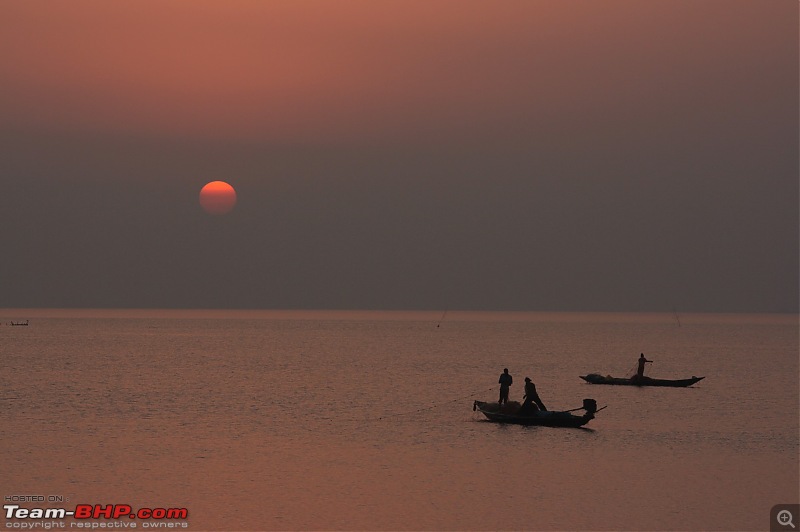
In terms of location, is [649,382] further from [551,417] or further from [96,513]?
[96,513]

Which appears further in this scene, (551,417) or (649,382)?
(649,382)

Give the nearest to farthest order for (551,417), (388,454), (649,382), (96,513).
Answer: (96,513) < (388,454) < (551,417) < (649,382)

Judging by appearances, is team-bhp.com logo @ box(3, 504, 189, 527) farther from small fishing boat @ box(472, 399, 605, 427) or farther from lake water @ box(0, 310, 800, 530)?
small fishing boat @ box(472, 399, 605, 427)

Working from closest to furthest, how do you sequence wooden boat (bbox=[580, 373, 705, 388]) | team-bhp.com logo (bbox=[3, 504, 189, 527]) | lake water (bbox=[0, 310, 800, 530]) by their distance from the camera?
team-bhp.com logo (bbox=[3, 504, 189, 527]), lake water (bbox=[0, 310, 800, 530]), wooden boat (bbox=[580, 373, 705, 388])

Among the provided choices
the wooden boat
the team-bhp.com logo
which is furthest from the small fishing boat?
the wooden boat

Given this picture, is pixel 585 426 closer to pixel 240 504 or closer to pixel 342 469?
pixel 342 469

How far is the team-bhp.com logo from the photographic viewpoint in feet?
95.1

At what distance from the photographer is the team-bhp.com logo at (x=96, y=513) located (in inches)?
1141

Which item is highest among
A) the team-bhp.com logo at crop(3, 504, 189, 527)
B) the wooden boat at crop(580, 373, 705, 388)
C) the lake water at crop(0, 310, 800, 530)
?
the wooden boat at crop(580, 373, 705, 388)

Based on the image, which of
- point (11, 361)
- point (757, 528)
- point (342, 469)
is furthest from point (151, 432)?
point (11, 361)

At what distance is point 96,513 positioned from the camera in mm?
29797

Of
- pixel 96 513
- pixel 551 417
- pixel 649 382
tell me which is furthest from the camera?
pixel 649 382

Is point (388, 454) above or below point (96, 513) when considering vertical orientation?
above

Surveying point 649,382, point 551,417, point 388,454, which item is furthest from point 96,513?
point 649,382
